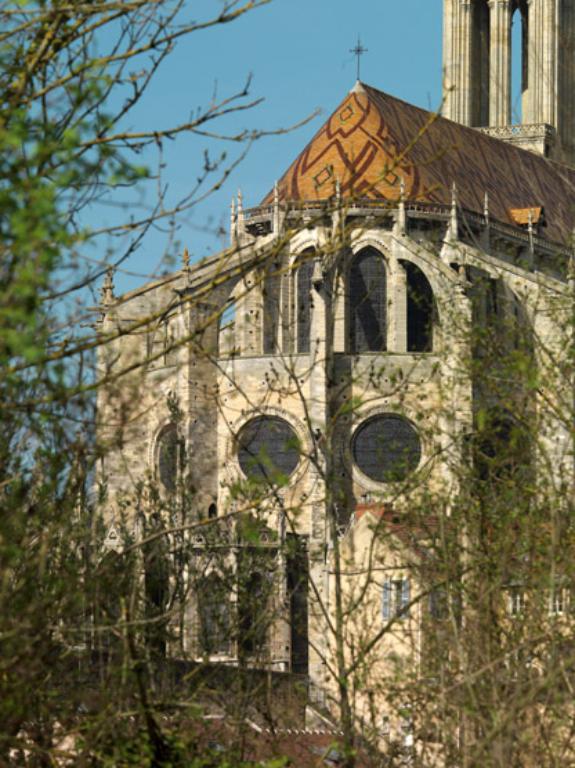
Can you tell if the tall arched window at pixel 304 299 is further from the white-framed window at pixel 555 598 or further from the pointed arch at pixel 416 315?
the white-framed window at pixel 555 598

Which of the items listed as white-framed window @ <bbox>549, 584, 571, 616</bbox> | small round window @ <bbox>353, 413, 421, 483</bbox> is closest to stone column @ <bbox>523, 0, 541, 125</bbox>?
small round window @ <bbox>353, 413, 421, 483</bbox>

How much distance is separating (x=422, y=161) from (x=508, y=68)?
572 inches

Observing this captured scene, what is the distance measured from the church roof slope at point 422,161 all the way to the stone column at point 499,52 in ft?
11.9

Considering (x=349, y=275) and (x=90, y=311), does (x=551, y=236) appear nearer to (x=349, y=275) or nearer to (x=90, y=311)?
(x=349, y=275)

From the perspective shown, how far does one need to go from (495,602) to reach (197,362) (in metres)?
23.5

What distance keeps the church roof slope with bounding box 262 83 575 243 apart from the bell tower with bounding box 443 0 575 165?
11.3 feet

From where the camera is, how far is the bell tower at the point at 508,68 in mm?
50688

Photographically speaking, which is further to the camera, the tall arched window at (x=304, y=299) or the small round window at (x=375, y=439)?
the tall arched window at (x=304, y=299)

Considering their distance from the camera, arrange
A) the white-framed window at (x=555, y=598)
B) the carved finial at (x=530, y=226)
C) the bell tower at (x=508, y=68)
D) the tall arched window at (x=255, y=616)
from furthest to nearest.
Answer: the bell tower at (x=508, y=68) → the carved finial at (x=530, y=226) → the tall arched window at (x=255, y=616) → the white-framed window at (x=555, y=598)

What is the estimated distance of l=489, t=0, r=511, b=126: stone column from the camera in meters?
51.1

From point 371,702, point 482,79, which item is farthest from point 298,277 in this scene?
point 371,702

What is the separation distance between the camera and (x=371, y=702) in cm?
1210

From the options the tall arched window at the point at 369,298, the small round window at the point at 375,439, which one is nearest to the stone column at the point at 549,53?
the tall arched window at the point at 369,298

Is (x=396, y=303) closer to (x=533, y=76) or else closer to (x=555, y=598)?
(x=533, y=76)
